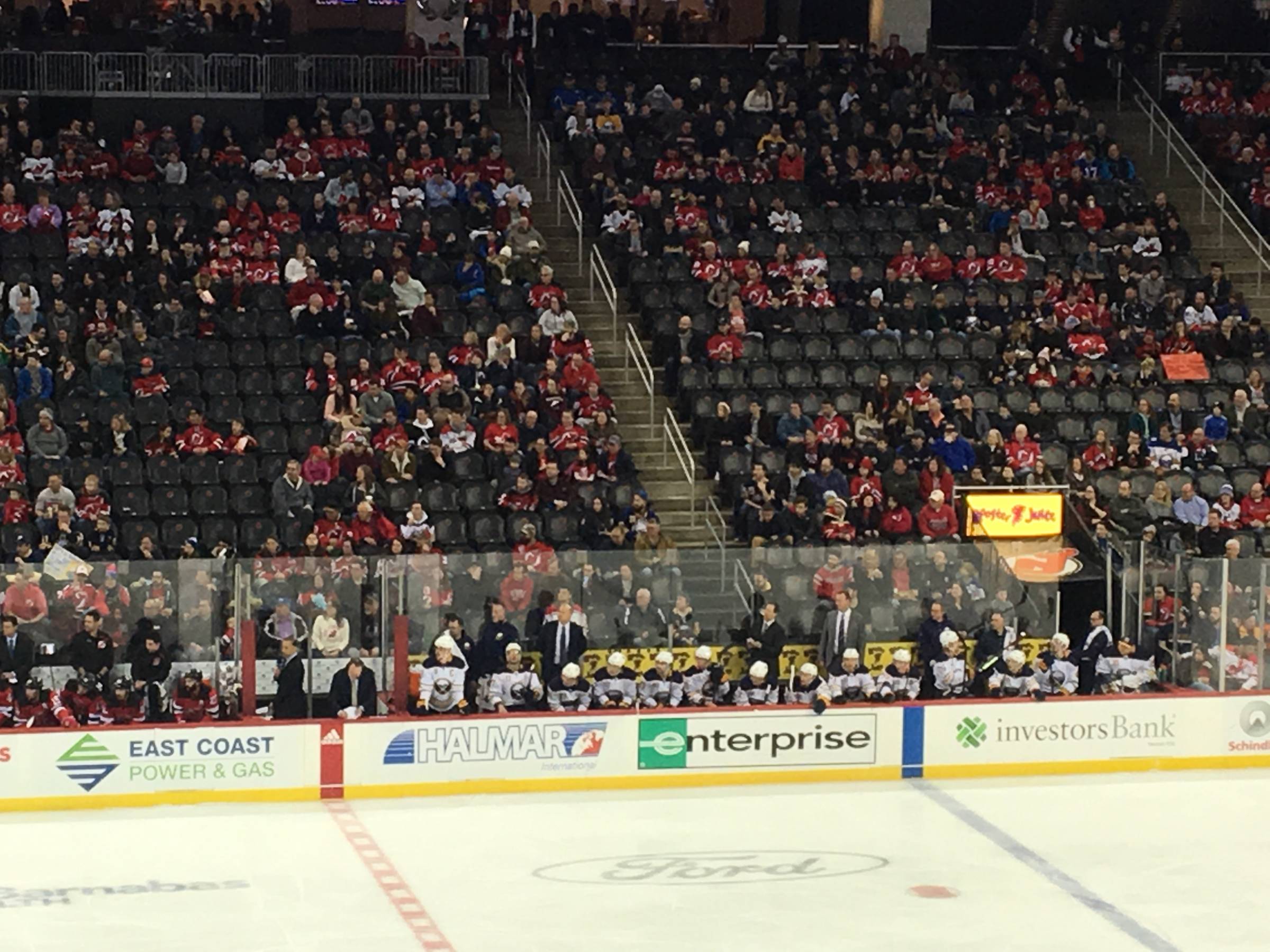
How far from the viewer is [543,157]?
3094 centimetres

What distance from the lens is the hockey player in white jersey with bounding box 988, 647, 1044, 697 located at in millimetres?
21922

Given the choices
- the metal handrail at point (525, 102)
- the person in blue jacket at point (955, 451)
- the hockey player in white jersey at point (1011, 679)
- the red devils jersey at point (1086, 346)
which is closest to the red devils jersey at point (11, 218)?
the metal handrail at point (525, 102)

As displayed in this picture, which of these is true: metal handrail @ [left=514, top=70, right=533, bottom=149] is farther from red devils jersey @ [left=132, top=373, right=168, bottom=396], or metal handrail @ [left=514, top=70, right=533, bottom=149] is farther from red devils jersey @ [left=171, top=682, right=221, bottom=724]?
red devils jersey @ [left=171, top=682, right=221, bottom=724]

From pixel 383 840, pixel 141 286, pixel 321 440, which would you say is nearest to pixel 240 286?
pixel 141 286

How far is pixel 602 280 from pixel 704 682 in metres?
8.51

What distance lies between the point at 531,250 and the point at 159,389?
540cm

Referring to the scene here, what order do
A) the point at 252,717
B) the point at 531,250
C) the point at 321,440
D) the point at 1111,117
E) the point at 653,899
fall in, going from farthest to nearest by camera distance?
the point at 1111,117, the point at 531,250, the point at 321,440, the point at 252,717, the point at 653,899

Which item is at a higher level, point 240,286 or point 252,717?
point 240,286

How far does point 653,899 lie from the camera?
1745 cm

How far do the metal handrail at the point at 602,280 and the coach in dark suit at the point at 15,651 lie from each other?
10276mm

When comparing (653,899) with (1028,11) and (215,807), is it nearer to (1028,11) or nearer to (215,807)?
(215,807)

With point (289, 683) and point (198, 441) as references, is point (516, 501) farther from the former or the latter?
point (289, 683)

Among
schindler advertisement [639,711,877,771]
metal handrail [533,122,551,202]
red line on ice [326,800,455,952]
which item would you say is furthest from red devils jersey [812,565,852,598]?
metal handrail [533,122,551,202]

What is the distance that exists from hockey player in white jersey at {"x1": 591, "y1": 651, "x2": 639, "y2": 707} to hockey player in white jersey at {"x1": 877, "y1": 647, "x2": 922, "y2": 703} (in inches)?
94.5
